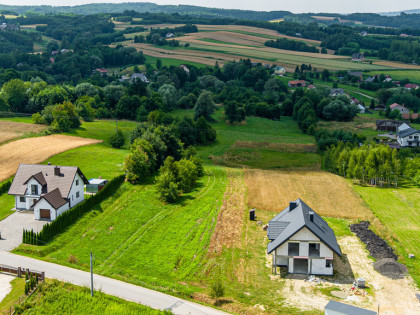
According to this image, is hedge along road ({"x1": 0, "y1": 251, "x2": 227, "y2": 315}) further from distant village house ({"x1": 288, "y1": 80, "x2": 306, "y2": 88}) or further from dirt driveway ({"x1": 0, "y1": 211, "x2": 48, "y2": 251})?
distant village house ({"x1": 288, "y1": 80, "x2": 306, "y2": 88})

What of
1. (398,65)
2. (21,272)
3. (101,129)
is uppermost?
(398,65)

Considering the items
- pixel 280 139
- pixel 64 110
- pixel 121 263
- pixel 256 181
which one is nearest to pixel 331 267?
pixel 121 263

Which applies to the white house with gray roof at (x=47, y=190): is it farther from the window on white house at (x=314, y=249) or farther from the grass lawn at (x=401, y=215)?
the grass lawn at (x=401, y=215)

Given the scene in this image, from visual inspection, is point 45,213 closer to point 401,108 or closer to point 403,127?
point 403,127

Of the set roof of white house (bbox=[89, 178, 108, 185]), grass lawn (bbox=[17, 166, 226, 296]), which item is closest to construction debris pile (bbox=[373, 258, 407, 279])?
grass lawn (bbox=[17, 166, 226, 296])

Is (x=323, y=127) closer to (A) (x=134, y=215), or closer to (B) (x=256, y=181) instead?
(B) (x=256, y=181)

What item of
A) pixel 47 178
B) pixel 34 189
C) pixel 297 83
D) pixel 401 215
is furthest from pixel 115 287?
pixel 297 83
